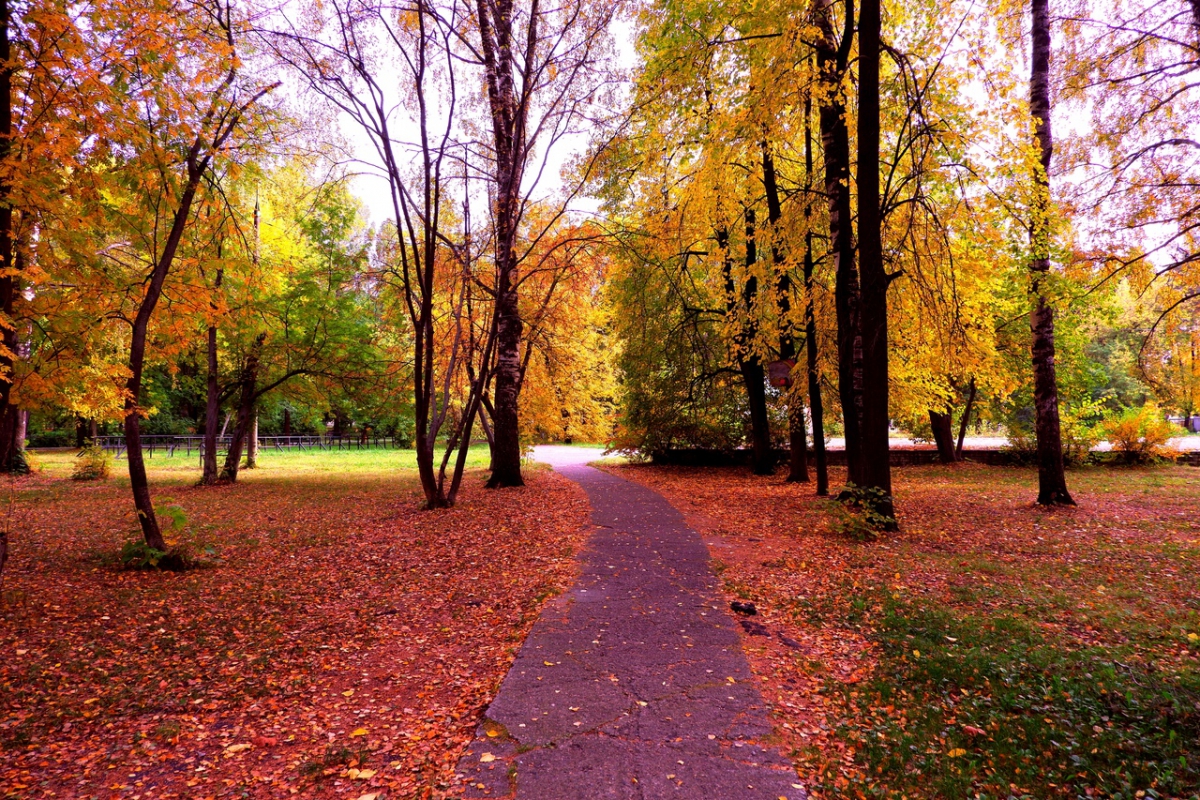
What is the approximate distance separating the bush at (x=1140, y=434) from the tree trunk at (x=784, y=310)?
963 cm

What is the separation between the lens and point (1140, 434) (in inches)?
629

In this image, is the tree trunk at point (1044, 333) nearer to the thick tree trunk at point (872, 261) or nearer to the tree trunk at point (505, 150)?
the thick tree trunk at point (872, 261)

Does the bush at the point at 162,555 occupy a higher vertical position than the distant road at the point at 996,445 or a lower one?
lower

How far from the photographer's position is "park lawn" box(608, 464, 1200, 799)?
112 inches

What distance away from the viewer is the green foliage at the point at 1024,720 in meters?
2.73

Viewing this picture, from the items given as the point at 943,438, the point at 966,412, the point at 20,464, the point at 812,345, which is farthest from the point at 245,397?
the point at 966,412

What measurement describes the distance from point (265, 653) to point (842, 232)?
9.39 metres

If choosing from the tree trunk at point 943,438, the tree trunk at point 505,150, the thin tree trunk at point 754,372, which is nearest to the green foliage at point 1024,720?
the tree trunk at point 505,150

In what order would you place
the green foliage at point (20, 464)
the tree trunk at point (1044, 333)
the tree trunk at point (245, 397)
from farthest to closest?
the green foliage at point (20, 464)
the tree trunk at point (245, 397)
the tree trunk at point (1044, 333)

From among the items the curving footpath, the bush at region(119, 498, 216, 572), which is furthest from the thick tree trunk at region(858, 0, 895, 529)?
the bush at region(119, 498, 216, 572)

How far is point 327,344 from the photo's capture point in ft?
50.4

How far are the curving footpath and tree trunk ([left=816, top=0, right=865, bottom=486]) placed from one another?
4.95 metres

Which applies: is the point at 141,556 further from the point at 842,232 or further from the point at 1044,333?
the point at 1044,333

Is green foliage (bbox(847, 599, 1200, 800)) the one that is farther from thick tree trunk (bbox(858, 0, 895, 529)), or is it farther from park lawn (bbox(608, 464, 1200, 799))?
thick tree trunk (bbox(858, 0, 895, 529))
